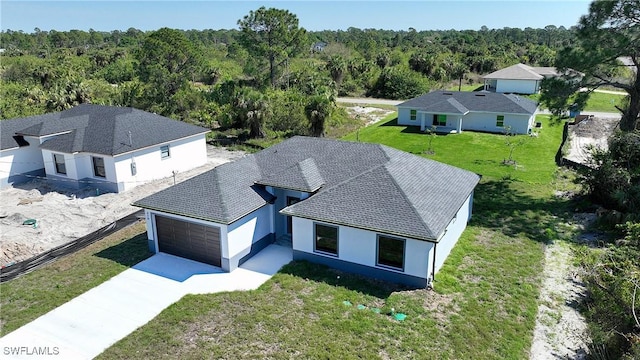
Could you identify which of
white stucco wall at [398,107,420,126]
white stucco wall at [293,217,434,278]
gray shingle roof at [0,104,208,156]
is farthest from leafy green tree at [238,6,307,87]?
white stucco wall at [293,217,434,278]

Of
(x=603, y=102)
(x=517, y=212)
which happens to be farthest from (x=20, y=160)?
(x=603, y=102)

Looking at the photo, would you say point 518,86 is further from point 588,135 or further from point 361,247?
point 361,247

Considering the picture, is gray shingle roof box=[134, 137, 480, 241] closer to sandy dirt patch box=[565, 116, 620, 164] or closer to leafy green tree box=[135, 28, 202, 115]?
sandy dirt patch box=[565, 116, 620, 164]

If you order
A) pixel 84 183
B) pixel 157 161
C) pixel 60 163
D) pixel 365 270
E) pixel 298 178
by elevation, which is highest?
pixel 298 178

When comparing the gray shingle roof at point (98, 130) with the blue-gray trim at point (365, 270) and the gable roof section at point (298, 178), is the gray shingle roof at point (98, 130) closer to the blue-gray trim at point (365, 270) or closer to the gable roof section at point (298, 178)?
the gable roof section at point (298, 178)

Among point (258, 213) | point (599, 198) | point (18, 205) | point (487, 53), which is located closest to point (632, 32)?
point (599, 198)

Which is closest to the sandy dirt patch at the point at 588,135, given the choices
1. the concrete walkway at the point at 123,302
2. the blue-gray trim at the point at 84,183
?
the concrete walkway at the point at 123,302

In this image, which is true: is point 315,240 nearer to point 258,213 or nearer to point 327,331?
point 258,213
